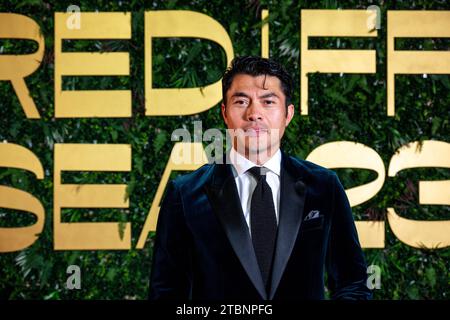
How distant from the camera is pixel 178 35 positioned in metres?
2.33

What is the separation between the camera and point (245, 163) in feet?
5.37

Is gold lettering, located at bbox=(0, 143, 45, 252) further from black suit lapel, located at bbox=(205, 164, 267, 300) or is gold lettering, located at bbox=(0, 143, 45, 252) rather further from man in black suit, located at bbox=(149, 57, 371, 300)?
black suit lapel, located at bbox=(205, 164, 267, 300)

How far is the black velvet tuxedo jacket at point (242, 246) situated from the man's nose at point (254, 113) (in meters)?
0.19

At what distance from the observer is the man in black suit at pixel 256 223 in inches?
60.2

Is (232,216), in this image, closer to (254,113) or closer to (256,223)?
(256,223)

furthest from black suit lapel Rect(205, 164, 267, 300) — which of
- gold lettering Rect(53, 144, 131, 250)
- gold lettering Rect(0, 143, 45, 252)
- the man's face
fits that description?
gold lettering Rect(0, 143, 45, 252)

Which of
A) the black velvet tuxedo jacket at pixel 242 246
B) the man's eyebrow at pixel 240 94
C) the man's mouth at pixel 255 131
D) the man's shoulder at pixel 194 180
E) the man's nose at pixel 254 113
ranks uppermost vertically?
the man's eyebrow at pixel 240 94

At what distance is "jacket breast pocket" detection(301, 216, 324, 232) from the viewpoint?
1.59 meters

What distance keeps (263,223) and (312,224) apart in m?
0.17

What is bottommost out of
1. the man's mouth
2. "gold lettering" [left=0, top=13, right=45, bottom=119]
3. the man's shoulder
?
the man's shoulder

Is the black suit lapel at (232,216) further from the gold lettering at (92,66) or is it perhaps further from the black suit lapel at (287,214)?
the gold lettering at (92,66)

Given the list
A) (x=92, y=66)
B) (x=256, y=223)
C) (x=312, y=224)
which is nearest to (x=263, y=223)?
(x=256, y=223)

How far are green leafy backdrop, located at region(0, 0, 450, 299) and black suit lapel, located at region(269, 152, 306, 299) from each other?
2.32 feet

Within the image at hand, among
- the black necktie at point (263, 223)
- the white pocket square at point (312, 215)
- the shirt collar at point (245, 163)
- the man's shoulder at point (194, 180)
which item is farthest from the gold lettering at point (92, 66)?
the white pocket square at point (312, 215)
